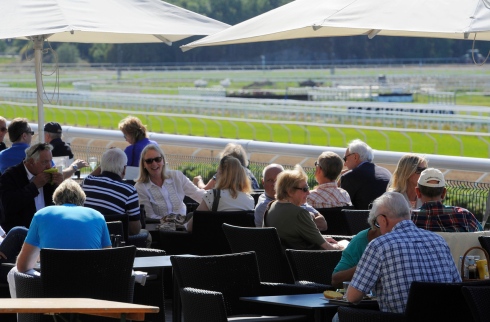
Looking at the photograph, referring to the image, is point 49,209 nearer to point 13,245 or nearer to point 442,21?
point 13,245

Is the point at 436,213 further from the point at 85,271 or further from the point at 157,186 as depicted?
the point at 157,186

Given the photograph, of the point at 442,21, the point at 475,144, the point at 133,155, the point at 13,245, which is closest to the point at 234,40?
the point at 442,21

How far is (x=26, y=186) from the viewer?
7301 mm

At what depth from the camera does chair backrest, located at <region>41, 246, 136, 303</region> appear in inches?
197

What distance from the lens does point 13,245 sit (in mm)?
5848

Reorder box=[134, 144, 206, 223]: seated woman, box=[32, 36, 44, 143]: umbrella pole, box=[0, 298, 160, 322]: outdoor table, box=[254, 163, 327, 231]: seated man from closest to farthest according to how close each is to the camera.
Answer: box=[0, 298, 160, 322]: outdoor table, box=[254, 163, 327, 231]: seated man, box=[134, 144, 206, 223]: seated woman, box=[32, 36, 44, 143]: umbrella pole

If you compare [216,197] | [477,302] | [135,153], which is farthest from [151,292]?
[135,153]

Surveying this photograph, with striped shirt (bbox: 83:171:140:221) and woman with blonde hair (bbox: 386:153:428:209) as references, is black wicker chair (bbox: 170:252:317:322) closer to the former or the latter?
woman with blonde hair (bbox: 386:153:428:209)

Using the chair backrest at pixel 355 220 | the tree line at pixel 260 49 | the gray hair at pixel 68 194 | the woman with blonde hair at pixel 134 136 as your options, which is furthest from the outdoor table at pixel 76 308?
the tree line at pixel 260 49

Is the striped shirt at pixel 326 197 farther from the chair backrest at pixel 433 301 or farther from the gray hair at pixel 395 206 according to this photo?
the chair backrest at pixel 433 301

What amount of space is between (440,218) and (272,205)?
1.19 m

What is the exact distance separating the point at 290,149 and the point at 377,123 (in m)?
27.0

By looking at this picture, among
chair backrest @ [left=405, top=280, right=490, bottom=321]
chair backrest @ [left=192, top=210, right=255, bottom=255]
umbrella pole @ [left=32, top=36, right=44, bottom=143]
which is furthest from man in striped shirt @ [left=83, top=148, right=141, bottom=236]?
chair backrest @ [left=405, top=280, right=490, bottom=321]

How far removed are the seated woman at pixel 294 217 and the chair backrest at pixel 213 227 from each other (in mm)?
762
